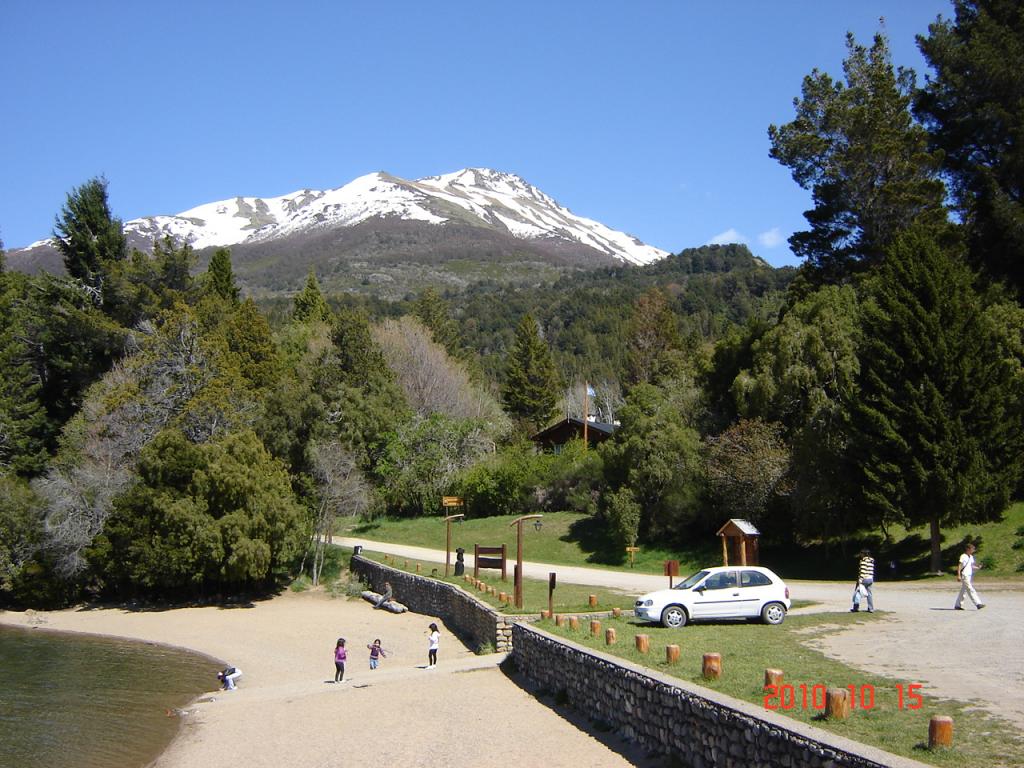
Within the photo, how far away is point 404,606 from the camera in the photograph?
105 feet

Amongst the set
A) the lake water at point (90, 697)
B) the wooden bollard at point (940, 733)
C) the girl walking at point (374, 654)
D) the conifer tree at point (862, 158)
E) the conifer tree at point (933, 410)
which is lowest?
the lake water at point (90, 697)

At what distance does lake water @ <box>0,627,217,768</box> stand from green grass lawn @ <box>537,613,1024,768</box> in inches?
347

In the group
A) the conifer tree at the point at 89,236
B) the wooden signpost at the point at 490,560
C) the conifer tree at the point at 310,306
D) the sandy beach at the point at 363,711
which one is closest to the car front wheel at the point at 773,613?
the sandy beach at the point at 363,711

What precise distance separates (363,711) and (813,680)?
937cm

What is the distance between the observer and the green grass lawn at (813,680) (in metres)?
8.11

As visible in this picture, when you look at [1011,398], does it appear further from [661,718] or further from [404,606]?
[404,606]

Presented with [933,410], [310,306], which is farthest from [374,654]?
[310,306]

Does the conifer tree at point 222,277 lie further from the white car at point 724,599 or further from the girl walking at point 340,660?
the white car at point 724,599

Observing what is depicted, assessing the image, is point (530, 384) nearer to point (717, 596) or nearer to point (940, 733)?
point (717, 596)

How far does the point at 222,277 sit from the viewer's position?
62500mm

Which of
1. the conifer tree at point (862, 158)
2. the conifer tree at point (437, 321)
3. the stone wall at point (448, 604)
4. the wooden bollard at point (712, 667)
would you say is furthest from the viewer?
the conifer tree at point (437, 321)

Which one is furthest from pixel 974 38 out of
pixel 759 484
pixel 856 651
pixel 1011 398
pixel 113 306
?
pixel 113 306

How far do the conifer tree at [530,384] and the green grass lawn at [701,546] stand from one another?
27.9 meters

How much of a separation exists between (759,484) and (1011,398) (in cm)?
898
